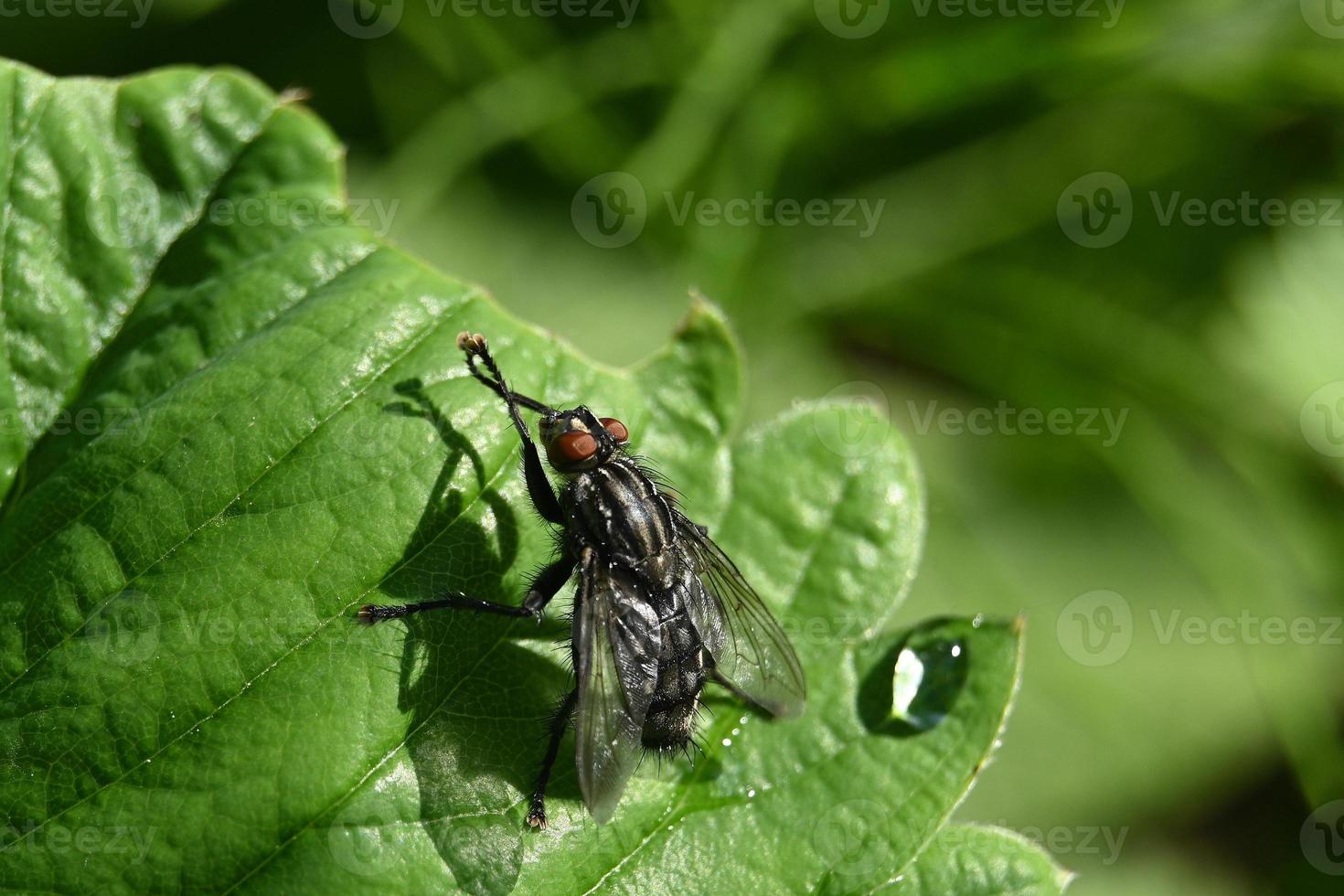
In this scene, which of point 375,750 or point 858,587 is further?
point 858,587

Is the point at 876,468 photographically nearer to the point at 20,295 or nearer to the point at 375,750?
the point at 375,750

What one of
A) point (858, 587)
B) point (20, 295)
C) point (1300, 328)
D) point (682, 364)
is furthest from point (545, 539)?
point (1300, 328)

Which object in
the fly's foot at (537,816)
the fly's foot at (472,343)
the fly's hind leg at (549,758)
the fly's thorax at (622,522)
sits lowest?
the fly's foot at (537,816)

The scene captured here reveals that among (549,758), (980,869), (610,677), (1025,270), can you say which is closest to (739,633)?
(610,677)

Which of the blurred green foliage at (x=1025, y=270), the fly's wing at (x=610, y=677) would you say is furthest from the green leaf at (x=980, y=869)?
the blurred green foliage at (x=1025, y=270)

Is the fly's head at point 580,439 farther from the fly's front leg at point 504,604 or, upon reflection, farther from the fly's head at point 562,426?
the fly's front leg at point 504,604

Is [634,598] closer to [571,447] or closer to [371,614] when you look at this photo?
[571,447]

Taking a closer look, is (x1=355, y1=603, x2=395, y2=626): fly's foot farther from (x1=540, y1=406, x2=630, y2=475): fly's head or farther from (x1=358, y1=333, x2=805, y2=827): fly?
(x1=540, y1=406, x2=630, y2=475): fly's head

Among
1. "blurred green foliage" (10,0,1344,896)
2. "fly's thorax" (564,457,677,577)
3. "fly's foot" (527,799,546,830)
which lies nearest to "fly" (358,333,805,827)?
"fly's thorax" (564,457,677,577)
